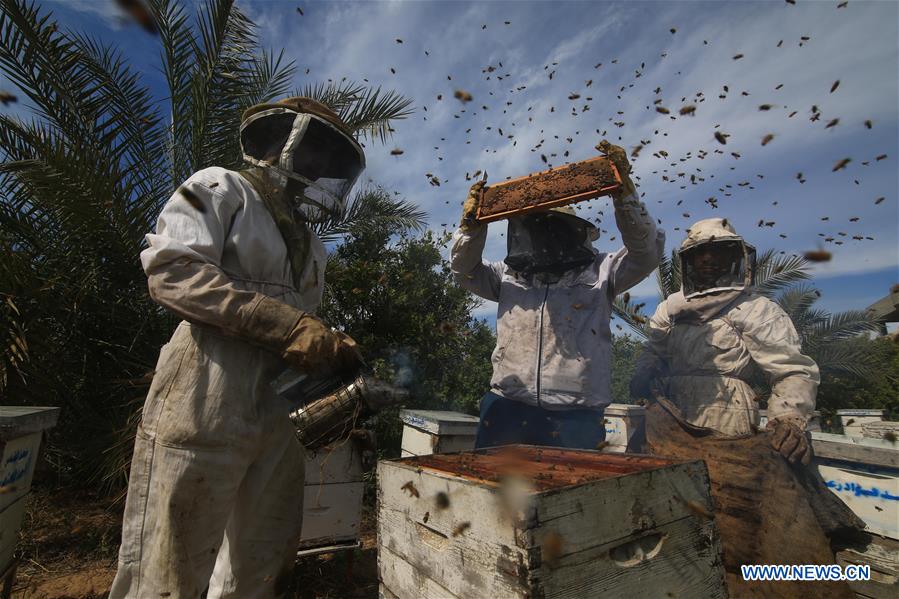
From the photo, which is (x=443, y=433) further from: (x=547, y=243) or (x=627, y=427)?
(x=627, y=427)

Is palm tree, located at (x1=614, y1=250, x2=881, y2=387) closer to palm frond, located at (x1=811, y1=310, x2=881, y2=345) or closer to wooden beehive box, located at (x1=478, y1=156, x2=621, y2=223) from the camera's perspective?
palm frond, located at (x1=811, y1=310, x2=881, y2=345)

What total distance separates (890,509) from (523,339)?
286cm

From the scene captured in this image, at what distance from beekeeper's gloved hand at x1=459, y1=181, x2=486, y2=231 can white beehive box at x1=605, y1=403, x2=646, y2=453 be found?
283 centimetres

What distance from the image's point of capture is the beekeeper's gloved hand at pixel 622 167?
3.02 m

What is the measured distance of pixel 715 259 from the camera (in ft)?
14.7

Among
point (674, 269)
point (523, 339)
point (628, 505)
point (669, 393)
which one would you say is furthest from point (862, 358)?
point (628, 505)

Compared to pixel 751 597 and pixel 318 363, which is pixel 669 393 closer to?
pixel 751 597

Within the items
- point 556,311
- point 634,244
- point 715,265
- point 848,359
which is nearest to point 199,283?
point 556,311

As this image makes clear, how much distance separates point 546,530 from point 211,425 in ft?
4.05

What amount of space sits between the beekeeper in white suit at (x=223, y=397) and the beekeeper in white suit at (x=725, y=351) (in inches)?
138

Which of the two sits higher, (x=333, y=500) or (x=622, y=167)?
(x=622, y=167)

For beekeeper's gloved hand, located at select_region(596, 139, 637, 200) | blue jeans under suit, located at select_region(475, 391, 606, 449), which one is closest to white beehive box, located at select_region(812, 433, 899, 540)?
blue jeans under suit, located at select_region(475, 391, 606, 449)

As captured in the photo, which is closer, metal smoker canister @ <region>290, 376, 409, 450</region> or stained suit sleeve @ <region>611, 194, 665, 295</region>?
metal smoker canister @ <region>290, 376, 409, 450</region>

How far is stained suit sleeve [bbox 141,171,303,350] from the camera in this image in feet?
5.48
